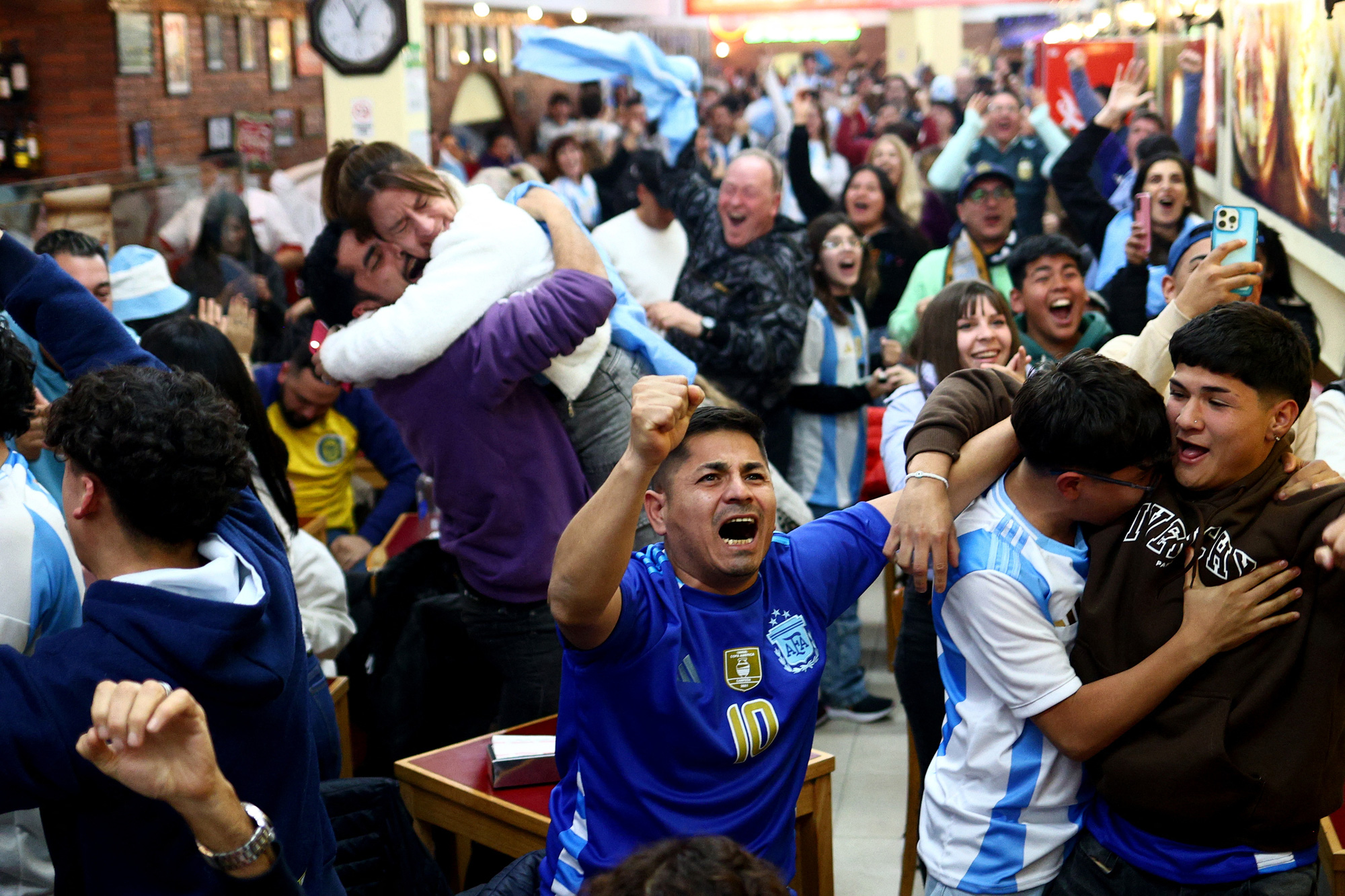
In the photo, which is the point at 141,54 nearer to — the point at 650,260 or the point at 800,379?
the point at 650,260

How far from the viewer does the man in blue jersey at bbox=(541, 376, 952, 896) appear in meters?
1.85

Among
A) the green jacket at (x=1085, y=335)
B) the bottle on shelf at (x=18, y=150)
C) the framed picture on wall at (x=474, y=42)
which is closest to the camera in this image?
the green jacket at (x=1085, y=335)

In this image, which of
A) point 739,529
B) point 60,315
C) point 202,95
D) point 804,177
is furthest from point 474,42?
point 739,529

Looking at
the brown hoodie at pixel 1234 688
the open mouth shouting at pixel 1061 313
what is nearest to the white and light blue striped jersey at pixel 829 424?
the open mouth shouting at pixel 1061 313

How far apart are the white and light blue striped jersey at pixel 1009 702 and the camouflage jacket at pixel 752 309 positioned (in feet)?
7.48

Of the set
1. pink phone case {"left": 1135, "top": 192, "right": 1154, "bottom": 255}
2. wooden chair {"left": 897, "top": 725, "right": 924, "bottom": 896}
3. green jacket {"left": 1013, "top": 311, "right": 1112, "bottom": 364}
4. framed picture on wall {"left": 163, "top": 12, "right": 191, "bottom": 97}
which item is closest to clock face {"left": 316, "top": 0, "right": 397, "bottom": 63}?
framed picture on wall {"left": 163, "top": 12, "right": 191, "bottom": 97}

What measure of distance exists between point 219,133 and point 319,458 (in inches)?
284

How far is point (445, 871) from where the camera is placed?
9.00 feet

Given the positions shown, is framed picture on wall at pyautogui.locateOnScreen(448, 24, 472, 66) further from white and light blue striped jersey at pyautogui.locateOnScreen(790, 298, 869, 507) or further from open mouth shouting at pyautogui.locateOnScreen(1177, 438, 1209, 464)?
open mouth shouting at pyautogui.locateOnScreen(1177, 438, 1209, 464)

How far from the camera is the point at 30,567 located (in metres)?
1.79

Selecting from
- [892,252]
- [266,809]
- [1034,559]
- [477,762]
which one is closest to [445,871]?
[477,762]

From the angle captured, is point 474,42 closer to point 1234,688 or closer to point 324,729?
point 324,729

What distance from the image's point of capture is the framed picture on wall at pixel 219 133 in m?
10.4

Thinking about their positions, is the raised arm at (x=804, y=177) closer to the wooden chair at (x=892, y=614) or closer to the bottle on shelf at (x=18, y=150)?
the wooden chair at (x=892, y=614)
